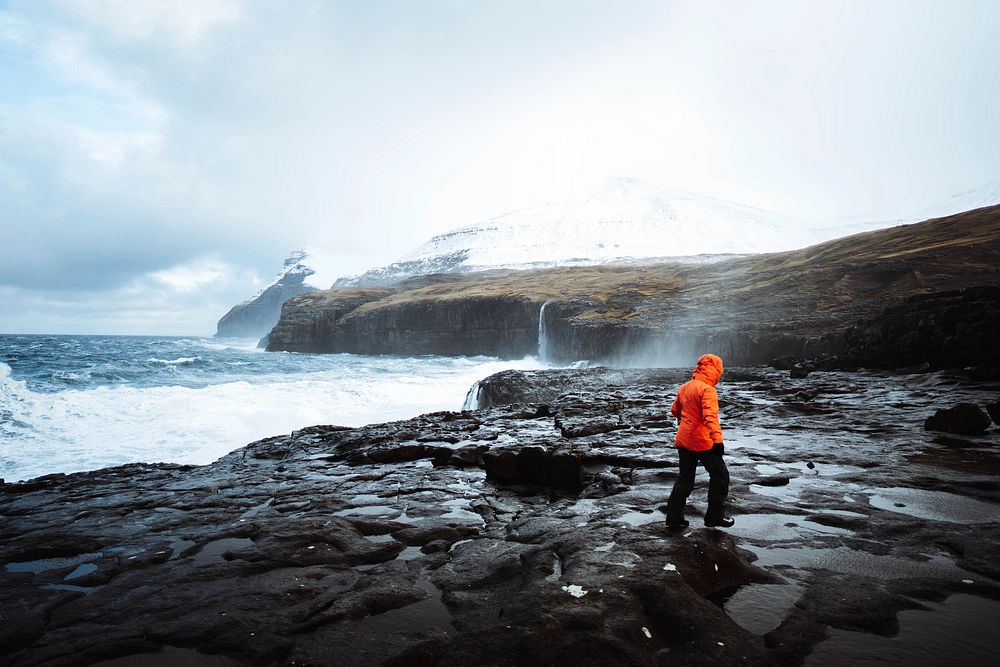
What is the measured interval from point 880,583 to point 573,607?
2779 mm

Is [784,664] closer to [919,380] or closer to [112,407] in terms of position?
[919,380]

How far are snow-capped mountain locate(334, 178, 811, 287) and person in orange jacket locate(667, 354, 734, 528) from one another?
112476 millimetres

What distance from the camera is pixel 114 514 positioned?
7.86 metres

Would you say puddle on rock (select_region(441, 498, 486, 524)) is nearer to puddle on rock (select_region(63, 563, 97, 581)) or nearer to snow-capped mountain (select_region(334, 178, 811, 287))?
puddle on rock (select_region(63, 563, 97, 581))

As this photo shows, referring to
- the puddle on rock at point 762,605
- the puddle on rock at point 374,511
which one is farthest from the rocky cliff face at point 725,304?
the puddle on rock at point 374,511

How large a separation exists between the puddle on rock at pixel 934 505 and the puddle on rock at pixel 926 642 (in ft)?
7.90

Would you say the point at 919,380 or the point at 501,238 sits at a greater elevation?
the point at 501,238

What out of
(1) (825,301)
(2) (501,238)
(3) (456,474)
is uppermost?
(2) (501,238)

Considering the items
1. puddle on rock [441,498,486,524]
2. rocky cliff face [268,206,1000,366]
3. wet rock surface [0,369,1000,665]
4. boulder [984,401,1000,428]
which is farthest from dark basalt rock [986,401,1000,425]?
rocky cliff face [268,206,1000,366]

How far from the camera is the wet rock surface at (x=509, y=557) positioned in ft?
12.3

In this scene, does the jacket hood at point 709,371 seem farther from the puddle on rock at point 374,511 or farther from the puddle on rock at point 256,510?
the puddle on rock at point 256,510

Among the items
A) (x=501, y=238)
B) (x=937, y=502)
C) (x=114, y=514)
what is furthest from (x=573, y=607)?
(x=501, y=238)

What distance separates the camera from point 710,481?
5676mm

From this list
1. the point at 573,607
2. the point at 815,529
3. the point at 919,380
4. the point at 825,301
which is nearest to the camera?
the point at 573,607
